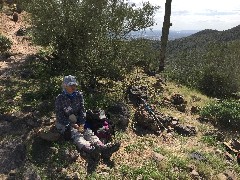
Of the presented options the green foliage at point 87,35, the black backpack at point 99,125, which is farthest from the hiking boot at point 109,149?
the green foliage at point 87,35

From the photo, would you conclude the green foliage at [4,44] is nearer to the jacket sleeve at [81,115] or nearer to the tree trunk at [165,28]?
the tree trunk at [165,28]

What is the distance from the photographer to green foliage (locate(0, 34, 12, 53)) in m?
19.9

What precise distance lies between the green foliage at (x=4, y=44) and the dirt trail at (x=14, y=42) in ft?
0.93

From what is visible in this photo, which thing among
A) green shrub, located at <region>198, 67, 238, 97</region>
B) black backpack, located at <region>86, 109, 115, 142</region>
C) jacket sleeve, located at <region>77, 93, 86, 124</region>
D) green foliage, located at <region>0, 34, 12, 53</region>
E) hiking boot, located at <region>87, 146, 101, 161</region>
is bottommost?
green shrub, located at <region>198, 67, 238, 97</region>

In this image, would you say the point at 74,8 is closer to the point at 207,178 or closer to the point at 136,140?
the point at 136,140

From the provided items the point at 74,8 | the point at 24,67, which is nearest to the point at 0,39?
the point at 24,67

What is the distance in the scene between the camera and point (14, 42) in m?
21.6

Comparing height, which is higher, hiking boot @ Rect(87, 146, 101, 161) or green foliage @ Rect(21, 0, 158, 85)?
green foliage @ Rect(21, 0, 158, 85)

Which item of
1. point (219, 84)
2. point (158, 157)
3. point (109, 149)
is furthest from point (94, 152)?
point (219, 84)

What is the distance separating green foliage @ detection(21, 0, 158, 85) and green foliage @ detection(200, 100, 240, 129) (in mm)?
4048

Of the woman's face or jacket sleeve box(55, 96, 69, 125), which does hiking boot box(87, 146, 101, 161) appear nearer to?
jacket sleeve box(55, 96, 69, 125)

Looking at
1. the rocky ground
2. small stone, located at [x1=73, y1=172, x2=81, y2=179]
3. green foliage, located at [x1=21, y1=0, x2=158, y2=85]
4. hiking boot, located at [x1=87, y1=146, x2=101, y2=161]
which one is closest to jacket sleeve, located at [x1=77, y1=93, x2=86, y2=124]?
the rocky ground

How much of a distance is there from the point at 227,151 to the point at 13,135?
7264 mm

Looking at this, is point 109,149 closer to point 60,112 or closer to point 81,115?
point 81,115
